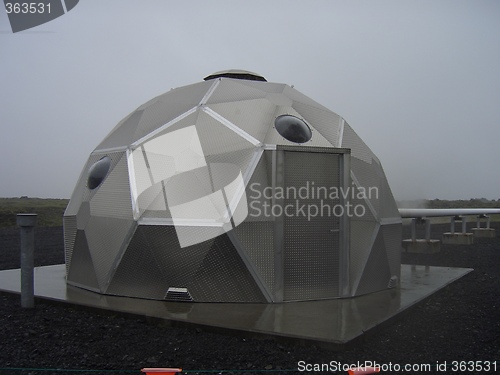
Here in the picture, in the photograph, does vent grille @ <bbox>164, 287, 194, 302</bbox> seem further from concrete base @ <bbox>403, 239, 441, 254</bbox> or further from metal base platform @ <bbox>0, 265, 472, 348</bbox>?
concrete base @ <bbox>403, 239, 441, 254</bbox>

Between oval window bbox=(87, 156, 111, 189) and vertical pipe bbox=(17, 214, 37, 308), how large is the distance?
1545 mm

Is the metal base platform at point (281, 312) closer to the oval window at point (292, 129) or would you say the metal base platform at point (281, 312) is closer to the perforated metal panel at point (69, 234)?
the perforated metal panel at point (69, 234)

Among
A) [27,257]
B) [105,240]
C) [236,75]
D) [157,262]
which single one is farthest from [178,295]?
[236,75]

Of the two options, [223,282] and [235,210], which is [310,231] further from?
[223,282]

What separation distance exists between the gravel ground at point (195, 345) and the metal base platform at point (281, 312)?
5.0 inches

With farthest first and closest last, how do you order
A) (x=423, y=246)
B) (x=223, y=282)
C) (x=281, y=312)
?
(x=423, y=246) → (x=223, y=282) → (x=281, y=312)

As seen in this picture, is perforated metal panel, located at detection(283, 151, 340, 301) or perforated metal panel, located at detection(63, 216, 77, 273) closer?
perforated metal panel, located at detection(283, 151, 340, 301)

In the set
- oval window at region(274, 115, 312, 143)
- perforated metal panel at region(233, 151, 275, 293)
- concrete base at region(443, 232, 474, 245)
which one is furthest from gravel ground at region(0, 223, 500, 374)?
concrete base at region(443, 232, 474, 245)

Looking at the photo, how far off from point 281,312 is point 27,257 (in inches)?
163

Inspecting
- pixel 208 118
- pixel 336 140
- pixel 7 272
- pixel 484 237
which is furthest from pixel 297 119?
pixel 484 237

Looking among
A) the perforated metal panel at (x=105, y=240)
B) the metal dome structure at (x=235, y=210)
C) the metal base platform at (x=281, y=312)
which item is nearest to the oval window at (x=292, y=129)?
the metal dome structure at (x=235, y=210)

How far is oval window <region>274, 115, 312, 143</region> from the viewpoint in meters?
7.84

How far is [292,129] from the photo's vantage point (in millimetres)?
7930

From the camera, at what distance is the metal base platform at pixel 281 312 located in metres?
5.49
